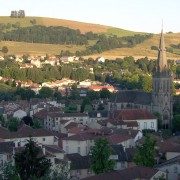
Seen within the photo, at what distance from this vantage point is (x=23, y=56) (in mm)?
164875

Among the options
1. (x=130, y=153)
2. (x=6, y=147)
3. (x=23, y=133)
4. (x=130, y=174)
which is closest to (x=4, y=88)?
(x=23, y=133)

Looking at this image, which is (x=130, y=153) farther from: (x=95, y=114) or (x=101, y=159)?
(x=95, y=114)

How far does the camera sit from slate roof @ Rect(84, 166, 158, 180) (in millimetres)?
36875

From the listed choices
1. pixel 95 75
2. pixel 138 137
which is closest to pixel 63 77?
pixel 95 75

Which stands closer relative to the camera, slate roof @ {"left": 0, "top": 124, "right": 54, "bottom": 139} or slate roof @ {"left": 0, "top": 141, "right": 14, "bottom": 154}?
slate roof @ {"left": 0, "top": 141, "right": 14, "bottom": 154}

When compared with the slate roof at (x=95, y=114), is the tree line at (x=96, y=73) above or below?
above

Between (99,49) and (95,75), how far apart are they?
144ft

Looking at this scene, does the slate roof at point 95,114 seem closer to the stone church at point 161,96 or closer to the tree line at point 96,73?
the stone church at point 161,96

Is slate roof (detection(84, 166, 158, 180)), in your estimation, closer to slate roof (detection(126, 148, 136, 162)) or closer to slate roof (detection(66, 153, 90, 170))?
slate roof (detection(66, 153, 90, 170))

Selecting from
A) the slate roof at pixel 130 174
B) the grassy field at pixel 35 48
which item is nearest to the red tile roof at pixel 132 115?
the slate roof at pixel 130 174

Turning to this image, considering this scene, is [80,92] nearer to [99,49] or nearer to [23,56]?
[23,56]

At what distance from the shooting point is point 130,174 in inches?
1484

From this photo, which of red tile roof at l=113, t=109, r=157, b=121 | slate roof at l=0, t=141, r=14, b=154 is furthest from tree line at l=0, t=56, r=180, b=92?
slate roof at l=0, t=141, r=14, b=154

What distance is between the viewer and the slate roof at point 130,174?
121 feet
